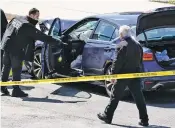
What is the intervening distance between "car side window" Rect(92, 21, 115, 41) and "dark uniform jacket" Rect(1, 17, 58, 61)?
0.83m

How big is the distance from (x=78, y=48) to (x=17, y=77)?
1352 mm

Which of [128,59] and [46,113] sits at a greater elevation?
[128,59]

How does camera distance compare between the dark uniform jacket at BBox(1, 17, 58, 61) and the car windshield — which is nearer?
the car windshield

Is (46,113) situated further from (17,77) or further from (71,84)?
(71,84)

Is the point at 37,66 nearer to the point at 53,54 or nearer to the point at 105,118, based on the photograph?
the point at 53,54

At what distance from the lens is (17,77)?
947 centimetres

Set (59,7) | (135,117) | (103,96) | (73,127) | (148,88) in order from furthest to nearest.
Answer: (59,7)
(103,96)
(148,88)
(135,117)
(73,127)

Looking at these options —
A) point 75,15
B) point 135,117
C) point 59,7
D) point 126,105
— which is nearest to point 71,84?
point 126,105

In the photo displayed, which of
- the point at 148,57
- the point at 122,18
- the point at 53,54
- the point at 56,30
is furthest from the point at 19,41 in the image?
the point at 148,57

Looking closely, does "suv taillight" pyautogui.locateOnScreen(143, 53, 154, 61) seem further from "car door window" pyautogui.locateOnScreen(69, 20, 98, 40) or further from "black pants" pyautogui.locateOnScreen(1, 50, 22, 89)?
"black pants" pyautogui.locateOnScreen(1, 50, 22, 89)

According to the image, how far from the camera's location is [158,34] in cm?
916

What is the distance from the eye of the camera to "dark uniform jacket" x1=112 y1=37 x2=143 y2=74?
7.26m

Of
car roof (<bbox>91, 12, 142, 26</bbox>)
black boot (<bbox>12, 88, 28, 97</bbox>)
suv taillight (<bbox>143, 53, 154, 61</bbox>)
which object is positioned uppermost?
A: car roof (<bbox>91, 12, 142, 26</bbox>)

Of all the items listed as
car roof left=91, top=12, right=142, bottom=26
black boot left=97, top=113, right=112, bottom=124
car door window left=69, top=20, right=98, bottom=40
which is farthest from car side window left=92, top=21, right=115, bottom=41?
black boot left=97, top=113, right=112, bottom=124
